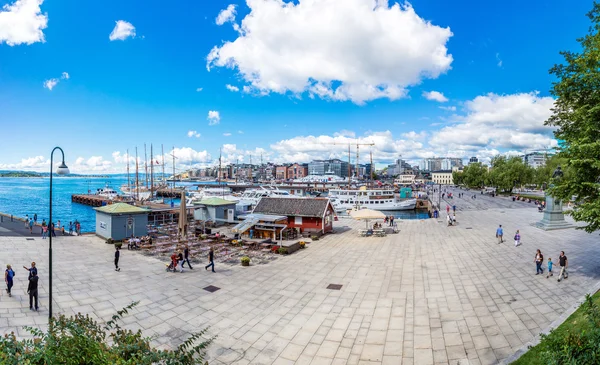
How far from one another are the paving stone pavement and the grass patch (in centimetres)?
77

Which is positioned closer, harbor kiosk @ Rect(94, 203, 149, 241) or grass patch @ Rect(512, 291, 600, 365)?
grass patch @ Rect(512, 291, 600, 365)

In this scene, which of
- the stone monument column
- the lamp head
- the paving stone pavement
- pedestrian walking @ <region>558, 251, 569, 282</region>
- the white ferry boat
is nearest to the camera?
the paving stone pavement

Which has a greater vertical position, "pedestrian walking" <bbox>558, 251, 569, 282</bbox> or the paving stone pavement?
"pedestrian walking" <bbox>558, 251, 569, 282</bbox>

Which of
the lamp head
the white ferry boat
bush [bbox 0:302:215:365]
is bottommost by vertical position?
the white ferry boat

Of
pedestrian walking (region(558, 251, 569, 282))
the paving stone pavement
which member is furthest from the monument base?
pedestrian walking (region(558, 251, 569, 282))

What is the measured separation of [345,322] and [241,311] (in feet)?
14.6

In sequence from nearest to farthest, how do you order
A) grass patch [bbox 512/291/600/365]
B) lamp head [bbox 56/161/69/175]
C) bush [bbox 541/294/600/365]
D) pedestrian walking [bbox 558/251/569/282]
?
bush [bbox 541/294/600/365]
grass patch [bbox 512/291/600/365]
lamp head [bbox 56/161/69/175]
pedestrian walking [bbox 558/251/569/282]

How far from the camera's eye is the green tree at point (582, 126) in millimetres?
13650

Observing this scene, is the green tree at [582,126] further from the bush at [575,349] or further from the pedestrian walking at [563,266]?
the bush at [575,349]

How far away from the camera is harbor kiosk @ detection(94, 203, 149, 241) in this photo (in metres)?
26.3

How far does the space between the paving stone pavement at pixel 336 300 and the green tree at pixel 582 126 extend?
13.8ft

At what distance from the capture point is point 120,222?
87.4ft

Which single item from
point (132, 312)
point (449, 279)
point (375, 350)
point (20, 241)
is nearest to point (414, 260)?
point (449, 279)

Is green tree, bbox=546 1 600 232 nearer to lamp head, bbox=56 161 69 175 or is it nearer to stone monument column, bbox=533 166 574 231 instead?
stone monument column, bbox=533 166 574 231
